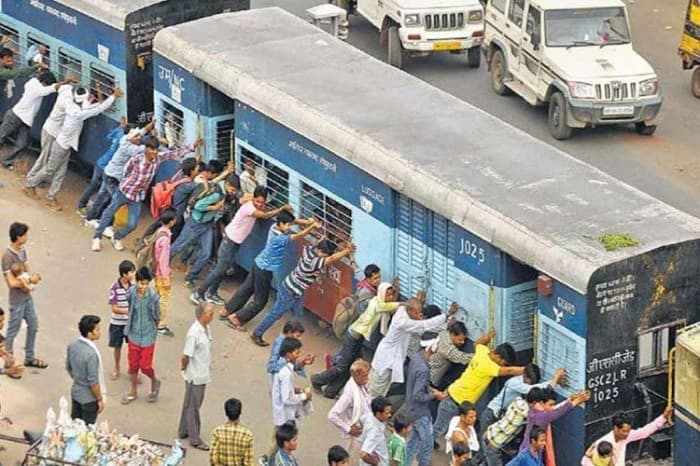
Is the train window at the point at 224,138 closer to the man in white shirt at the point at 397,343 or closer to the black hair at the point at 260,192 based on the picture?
the black hair at the point at 260,192

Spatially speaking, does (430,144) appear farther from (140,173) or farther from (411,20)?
(411,20)

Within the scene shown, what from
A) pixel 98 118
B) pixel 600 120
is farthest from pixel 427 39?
pixel 98 118

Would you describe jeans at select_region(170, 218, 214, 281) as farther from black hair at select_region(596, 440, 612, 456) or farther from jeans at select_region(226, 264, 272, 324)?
black hair at select_region(596, 440, 612, 456)

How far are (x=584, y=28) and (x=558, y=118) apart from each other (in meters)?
1.29

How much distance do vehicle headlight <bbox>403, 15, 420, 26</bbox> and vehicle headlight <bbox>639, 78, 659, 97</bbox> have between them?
3.94 meters

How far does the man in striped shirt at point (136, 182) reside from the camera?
2203 cm

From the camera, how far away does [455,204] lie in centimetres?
1789

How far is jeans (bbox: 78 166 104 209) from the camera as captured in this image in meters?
23.2

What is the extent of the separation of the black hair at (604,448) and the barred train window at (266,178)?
545 centimetres

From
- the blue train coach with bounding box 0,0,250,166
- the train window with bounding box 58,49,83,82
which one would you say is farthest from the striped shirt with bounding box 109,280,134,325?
the train window with bounding box 58,49,83,82

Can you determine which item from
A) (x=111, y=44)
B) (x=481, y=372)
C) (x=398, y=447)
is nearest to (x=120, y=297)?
(x=398, y=447)

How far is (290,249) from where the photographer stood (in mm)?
20188

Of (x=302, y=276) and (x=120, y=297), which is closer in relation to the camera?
(x=120, y=297)

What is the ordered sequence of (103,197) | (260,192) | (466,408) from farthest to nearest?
(103,197)
(260,192)
(466,408)
